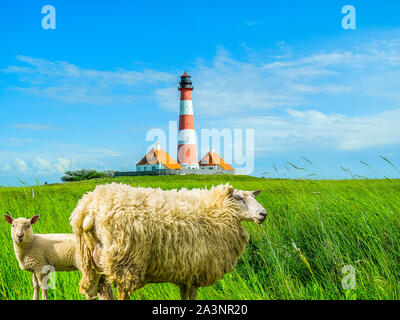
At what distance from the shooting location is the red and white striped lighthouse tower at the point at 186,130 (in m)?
43.0

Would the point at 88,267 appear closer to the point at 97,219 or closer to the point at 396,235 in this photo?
the point at 97,219

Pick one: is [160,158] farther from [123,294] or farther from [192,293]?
[123,294]

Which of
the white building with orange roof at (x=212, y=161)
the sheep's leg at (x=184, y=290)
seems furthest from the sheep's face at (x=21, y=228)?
the white building with orange roof at (x=212, y=161)

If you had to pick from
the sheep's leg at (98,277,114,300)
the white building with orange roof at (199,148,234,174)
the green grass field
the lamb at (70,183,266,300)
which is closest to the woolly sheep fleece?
the lamb at (70,183,266,300)

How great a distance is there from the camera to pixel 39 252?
4.04 m

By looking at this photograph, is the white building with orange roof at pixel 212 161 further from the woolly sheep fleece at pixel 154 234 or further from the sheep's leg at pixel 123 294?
the sheep's leg at pixel 123 294

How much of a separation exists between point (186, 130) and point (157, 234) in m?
40.2

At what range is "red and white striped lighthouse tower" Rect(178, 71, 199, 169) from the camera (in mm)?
42969

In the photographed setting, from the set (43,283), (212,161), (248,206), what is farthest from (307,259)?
(212,161)

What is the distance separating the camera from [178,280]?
2996mm

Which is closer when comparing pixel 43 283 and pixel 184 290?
pixel 184 290

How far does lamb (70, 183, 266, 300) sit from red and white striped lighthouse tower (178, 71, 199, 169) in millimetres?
39860
